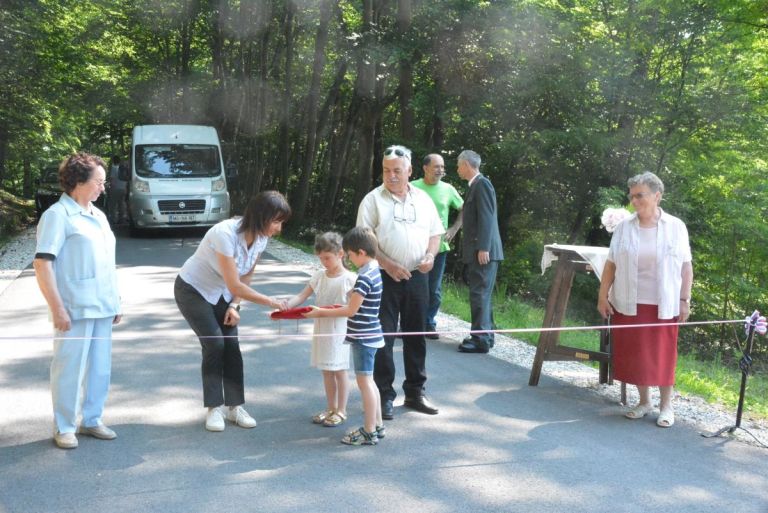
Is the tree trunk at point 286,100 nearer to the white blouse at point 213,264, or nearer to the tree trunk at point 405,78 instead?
the tree trunk at point 405,78

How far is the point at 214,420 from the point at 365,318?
49.8 inches

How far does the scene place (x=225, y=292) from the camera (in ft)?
18.8

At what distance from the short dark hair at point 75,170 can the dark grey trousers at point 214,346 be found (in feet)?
2.97

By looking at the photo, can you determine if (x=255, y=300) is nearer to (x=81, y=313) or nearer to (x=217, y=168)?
(x=81, y=313)

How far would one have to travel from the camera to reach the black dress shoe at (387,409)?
6096 mm

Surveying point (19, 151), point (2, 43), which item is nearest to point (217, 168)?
point (2, 43)

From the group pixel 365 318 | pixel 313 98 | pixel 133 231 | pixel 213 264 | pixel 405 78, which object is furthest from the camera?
pixel 313 98

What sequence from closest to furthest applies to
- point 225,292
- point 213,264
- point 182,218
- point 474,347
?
point 213,264 < point 225,292 < point 474,347 < point 182,218

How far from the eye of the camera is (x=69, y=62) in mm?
26250

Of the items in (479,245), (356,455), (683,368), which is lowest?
(683,368)

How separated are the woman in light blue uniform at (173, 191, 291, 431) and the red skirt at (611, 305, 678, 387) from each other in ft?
8.90

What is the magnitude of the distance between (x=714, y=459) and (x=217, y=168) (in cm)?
1787

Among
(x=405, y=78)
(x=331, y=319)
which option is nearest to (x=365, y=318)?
(x=331, y=319)

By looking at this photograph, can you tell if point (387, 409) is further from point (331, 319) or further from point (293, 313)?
point (293, 313)
